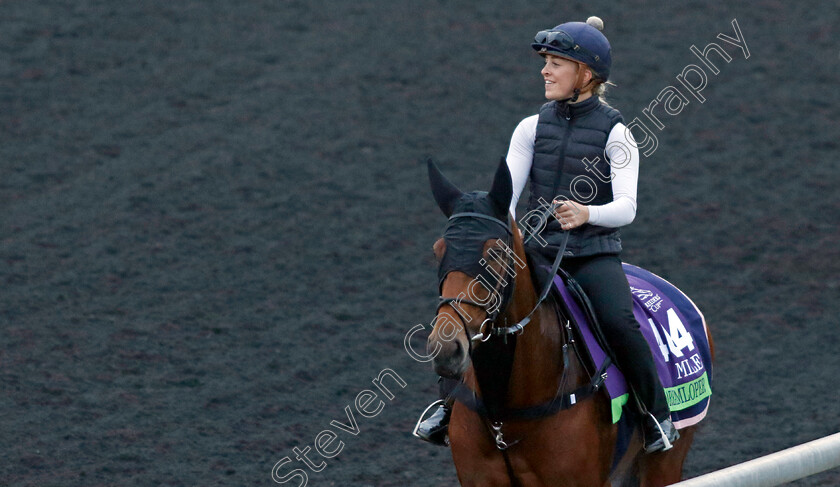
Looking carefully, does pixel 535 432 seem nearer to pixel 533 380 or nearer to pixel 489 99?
pixel 533 380

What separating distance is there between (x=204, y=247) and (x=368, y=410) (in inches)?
102

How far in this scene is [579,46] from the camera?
4.20 metres

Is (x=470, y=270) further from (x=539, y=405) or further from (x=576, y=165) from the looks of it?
(x=576, y=165)

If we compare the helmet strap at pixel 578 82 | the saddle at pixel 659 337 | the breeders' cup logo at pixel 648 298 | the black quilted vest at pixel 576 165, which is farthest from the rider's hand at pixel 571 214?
the breeders' cup logo at pixel 648 298

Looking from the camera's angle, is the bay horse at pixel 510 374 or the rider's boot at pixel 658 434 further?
the rider's boot at pixel 658 434

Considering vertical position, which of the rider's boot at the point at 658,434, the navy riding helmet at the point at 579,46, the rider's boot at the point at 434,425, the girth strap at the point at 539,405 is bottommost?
the rider's boot at the point at 658,434

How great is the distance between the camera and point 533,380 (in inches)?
157

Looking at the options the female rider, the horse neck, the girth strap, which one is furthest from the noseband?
the female rider

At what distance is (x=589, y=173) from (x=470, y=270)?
3.36ft

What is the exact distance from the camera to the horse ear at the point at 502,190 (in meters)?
3.56

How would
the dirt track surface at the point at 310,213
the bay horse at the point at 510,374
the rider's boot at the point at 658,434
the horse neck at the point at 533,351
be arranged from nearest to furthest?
the bay horse at the point at 510,374
the horse neck at the point at 533,351
the rider's boot at the point at 658,434
the dirt track surface at the point at 310,213

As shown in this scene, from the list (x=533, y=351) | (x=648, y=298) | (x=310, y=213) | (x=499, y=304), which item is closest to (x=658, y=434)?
(x=648, y=298)

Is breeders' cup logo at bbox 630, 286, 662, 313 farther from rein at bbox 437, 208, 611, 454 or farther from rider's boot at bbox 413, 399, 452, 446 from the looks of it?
rider's boot at bbox 413, 399, 452, 446

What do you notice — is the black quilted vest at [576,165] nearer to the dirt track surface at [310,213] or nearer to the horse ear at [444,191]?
the horse ear at [444,191]
